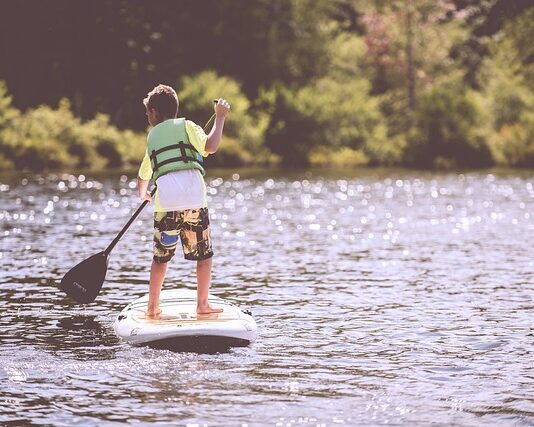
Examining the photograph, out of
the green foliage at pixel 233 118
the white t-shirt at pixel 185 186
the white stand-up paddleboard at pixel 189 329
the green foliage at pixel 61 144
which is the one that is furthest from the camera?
the green foliage at pixel 233 118

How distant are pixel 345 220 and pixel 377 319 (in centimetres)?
1398

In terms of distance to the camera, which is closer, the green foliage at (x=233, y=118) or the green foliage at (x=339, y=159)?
the green foliage at (x=233, y=118)

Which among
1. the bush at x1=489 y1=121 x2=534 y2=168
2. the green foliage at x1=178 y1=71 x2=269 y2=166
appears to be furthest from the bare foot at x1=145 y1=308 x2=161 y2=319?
the green foliage at x1=178 y1=71 x2=269 y2=166

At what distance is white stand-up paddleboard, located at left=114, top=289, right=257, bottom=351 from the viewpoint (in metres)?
9.97

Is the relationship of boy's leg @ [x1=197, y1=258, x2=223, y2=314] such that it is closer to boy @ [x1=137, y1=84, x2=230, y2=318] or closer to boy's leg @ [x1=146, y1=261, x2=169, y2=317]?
boy @ [x1=137, y1=84, x2=230, y2=318]

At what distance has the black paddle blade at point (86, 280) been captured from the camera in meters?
11.5

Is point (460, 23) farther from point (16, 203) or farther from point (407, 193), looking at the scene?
point (16, 203)

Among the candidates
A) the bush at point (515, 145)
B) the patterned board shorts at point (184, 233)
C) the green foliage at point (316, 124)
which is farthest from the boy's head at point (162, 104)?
the green foliage at point (316, 124)

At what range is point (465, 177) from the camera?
43719 mm

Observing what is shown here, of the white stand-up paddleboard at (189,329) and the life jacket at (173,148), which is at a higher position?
the life jacket at (173,148)

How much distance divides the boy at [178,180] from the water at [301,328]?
3.02ft

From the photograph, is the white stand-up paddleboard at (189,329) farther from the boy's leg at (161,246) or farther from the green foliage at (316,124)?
the green foliage at (316,124)

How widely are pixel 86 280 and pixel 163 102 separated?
215 cm

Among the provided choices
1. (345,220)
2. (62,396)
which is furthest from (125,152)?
(62,396)
